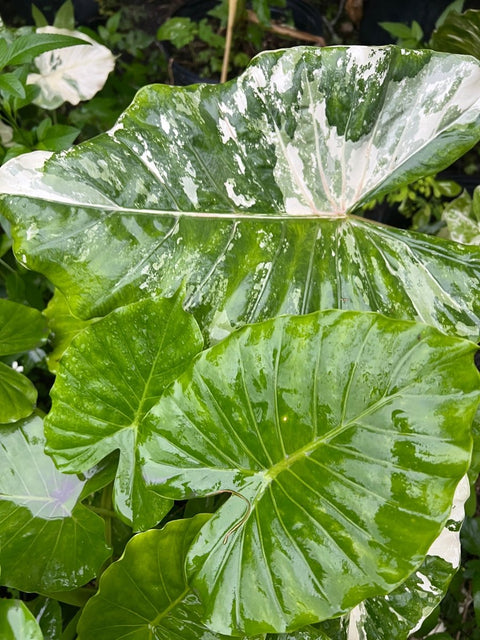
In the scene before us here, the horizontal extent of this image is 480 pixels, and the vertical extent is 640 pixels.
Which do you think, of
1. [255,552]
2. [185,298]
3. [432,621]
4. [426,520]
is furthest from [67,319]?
[432,621]

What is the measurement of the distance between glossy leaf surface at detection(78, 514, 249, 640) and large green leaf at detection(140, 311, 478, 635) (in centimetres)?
8

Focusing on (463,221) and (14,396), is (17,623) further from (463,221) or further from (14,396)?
(463,221)

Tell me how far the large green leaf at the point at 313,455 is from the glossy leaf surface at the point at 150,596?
0.26 ft

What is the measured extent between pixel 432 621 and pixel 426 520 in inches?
24.7

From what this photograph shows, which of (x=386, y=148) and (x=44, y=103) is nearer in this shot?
(x=386, y=148)

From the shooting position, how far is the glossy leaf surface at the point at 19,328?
3.20 feet

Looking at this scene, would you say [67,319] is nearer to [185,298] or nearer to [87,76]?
[185,298]

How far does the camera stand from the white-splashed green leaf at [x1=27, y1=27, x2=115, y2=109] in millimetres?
1346

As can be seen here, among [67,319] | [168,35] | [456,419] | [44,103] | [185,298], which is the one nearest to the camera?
[456,419]

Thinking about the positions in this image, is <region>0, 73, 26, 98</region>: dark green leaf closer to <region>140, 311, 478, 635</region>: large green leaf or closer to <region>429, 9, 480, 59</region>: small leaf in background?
<region>140, 311, 478, 635</region>: large green leaf

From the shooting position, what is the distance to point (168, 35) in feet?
5.83

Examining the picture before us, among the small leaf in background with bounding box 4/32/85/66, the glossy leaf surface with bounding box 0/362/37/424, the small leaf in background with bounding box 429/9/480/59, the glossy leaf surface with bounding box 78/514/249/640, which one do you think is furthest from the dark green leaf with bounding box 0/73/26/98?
the small leaf in background with bounding box 429/9/480/59

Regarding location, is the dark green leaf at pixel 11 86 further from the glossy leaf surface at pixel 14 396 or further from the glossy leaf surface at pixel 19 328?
the glossy leaf surface at pixel 14 396

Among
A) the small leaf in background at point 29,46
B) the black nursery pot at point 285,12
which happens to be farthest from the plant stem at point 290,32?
the small leaf in background at point 29,46
